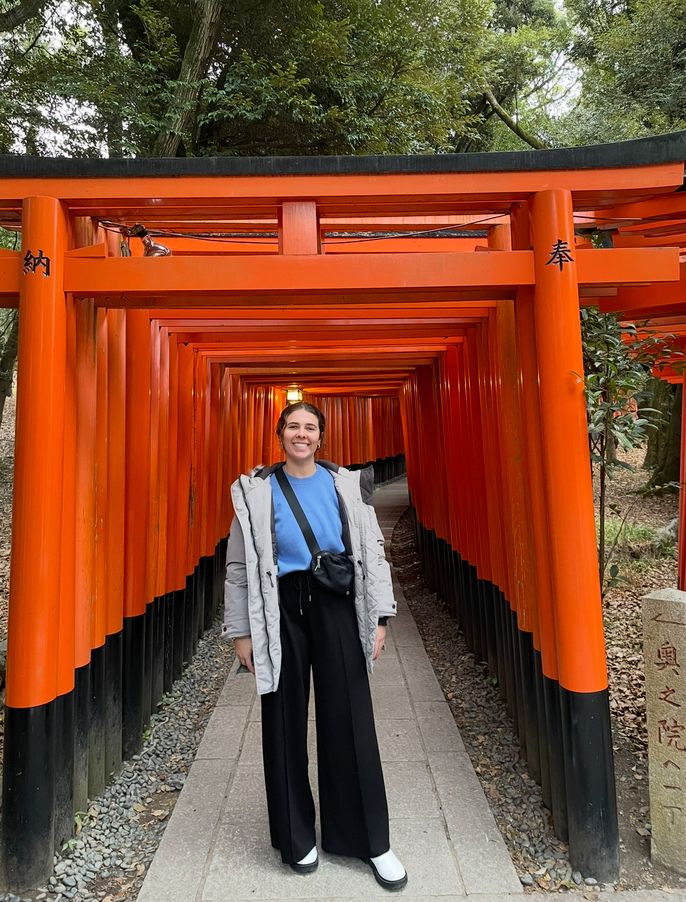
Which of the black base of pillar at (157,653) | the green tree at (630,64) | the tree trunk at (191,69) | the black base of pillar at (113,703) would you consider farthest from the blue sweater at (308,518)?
the green tree at (630,64)

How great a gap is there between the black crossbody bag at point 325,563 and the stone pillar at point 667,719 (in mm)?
1330

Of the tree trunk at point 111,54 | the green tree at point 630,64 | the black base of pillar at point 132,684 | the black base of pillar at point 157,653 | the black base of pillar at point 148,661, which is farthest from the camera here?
the green tree at point 630,64

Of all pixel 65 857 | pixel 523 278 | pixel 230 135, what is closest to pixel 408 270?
pixel 523 278

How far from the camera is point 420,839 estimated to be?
2.64 m

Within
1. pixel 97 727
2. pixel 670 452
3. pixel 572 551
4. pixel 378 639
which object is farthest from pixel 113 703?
pixel 670 452

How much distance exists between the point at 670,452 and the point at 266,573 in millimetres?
10820

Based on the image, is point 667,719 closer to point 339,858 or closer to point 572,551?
point 572,551

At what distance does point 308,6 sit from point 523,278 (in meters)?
7.38

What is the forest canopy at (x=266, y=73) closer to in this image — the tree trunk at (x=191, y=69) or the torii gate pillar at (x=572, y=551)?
the tree trunk at (x=191, y=69)

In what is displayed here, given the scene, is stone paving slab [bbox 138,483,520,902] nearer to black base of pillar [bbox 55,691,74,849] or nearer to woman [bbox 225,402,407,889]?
woman [bbox 225,402,407,889]

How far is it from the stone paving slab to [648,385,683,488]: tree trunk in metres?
8.75

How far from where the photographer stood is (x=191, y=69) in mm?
7320

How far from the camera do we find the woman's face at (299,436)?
2418 millimetres

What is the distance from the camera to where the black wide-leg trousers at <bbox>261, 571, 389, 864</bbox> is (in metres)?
2.37
